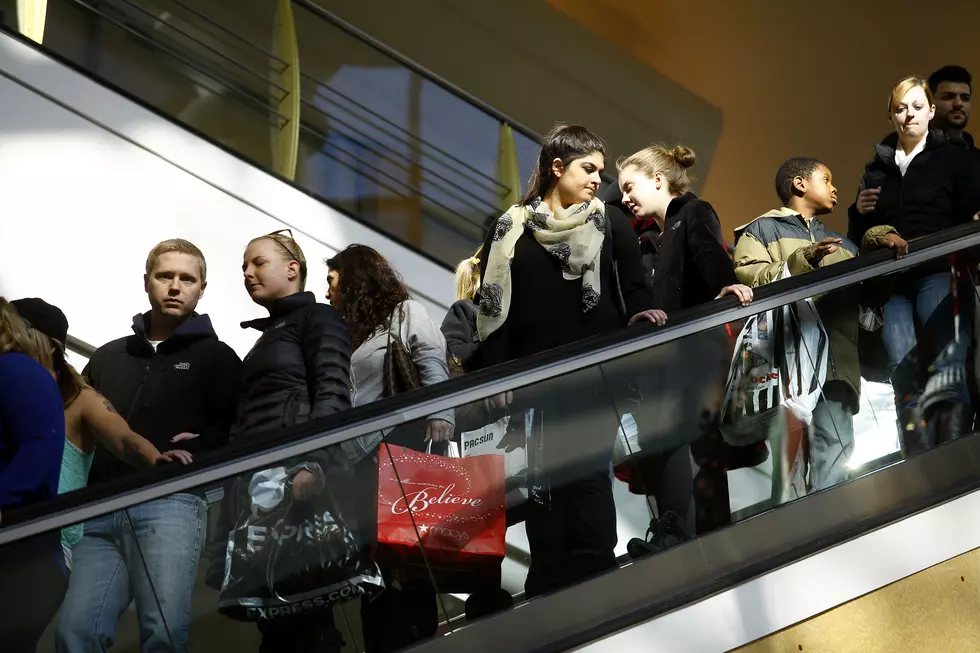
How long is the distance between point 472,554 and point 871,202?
2713mm

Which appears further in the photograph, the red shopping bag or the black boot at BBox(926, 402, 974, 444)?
the black boot at BBox(926, 402, 974, 444)

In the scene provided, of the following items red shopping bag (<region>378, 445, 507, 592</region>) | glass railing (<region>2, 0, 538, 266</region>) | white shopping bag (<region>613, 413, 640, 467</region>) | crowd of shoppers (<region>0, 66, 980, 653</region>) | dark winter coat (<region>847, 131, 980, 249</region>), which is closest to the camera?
crowd of shoppers (<region>0, 66, 980, 653</region>)

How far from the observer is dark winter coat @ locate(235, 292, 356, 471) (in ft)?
13.3

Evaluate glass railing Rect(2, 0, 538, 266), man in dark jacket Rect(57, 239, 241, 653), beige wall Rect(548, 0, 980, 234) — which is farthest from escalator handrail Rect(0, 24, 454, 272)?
beige wall Rect(548, 0, 980, 234)

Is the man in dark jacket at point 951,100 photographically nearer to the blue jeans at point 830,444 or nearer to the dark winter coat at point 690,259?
the dark winter coat at point 690,259

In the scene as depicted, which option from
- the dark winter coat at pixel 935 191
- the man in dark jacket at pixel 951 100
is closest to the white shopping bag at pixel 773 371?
the dark winter coat at pixel 935 191

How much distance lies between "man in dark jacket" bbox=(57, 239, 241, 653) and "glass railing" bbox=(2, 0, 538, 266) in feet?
9.64

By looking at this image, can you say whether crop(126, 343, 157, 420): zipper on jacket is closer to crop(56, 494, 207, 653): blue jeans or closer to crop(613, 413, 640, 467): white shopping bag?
crop(56, 494, 207, 653): blue jeans

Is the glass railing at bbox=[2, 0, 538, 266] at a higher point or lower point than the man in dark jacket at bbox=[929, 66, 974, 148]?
higher

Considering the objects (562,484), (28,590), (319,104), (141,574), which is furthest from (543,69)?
(28,590)

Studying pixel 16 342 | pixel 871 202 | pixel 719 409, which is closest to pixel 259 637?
pixel 16 342

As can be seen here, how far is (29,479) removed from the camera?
342 centimetres

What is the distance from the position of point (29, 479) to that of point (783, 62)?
8.26 m

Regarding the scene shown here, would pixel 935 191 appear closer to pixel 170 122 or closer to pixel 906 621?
pixel 906 621
